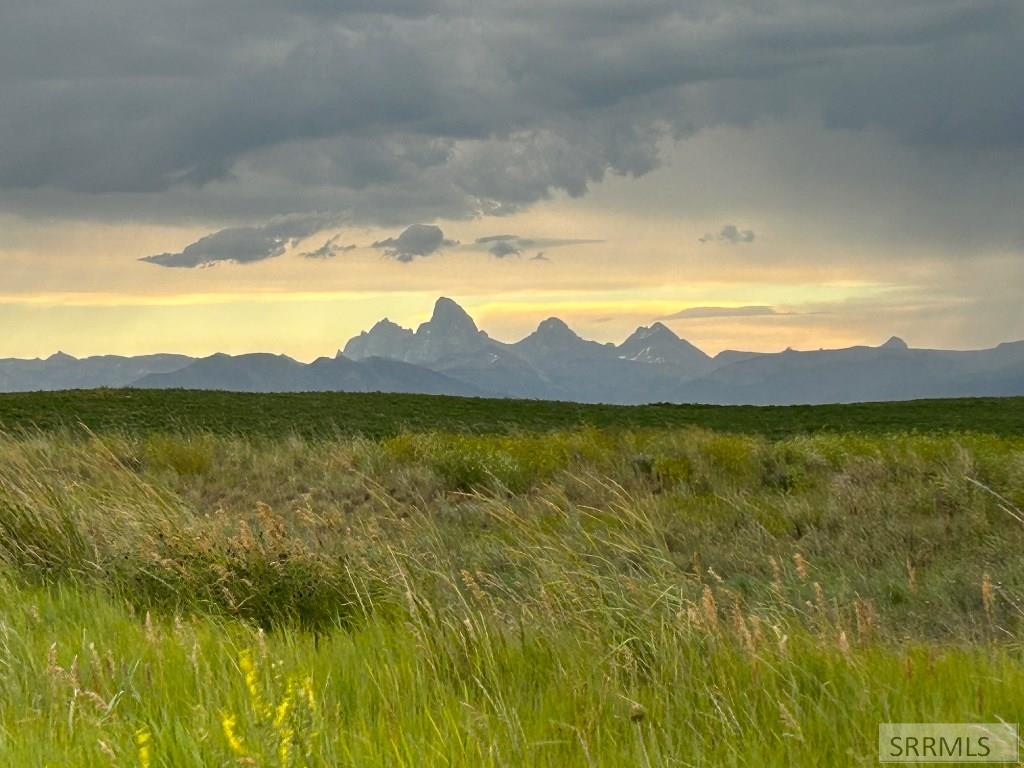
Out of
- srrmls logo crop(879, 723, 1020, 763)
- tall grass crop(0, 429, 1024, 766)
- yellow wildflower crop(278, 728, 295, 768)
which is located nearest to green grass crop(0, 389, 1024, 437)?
tall grass crop(0, 429, 1024, 766)

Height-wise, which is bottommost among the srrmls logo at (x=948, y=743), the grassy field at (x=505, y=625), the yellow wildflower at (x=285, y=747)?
the grassy field at (x=505, y=625)

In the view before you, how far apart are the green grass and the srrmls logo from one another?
82.4ft

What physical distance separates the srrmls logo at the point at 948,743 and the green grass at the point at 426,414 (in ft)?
82.4

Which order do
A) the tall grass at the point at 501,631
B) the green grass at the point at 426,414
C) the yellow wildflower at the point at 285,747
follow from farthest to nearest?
the green grass at the point at 426,414, the tall grass at the point at 501,631, the yellow wildflower at the point at 285,747

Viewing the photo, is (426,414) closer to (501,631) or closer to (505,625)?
(505,625)

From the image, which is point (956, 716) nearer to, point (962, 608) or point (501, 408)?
point (962, 608)

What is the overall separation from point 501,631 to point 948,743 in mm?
2327

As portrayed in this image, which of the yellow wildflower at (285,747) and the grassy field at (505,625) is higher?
the yellow wildflower at (285,747)

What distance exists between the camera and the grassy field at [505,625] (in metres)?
3.39

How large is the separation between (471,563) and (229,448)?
11500 mm

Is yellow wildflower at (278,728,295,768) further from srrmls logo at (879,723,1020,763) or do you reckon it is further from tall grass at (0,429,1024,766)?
srrmls logo at (879,723,1020,763)

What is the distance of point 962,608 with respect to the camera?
8.13 meters

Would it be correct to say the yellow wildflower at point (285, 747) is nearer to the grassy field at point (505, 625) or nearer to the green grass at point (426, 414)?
the grassy field at point (505, 625)

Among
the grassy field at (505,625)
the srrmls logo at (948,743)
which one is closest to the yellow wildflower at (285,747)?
the grassy field at (505,625)
